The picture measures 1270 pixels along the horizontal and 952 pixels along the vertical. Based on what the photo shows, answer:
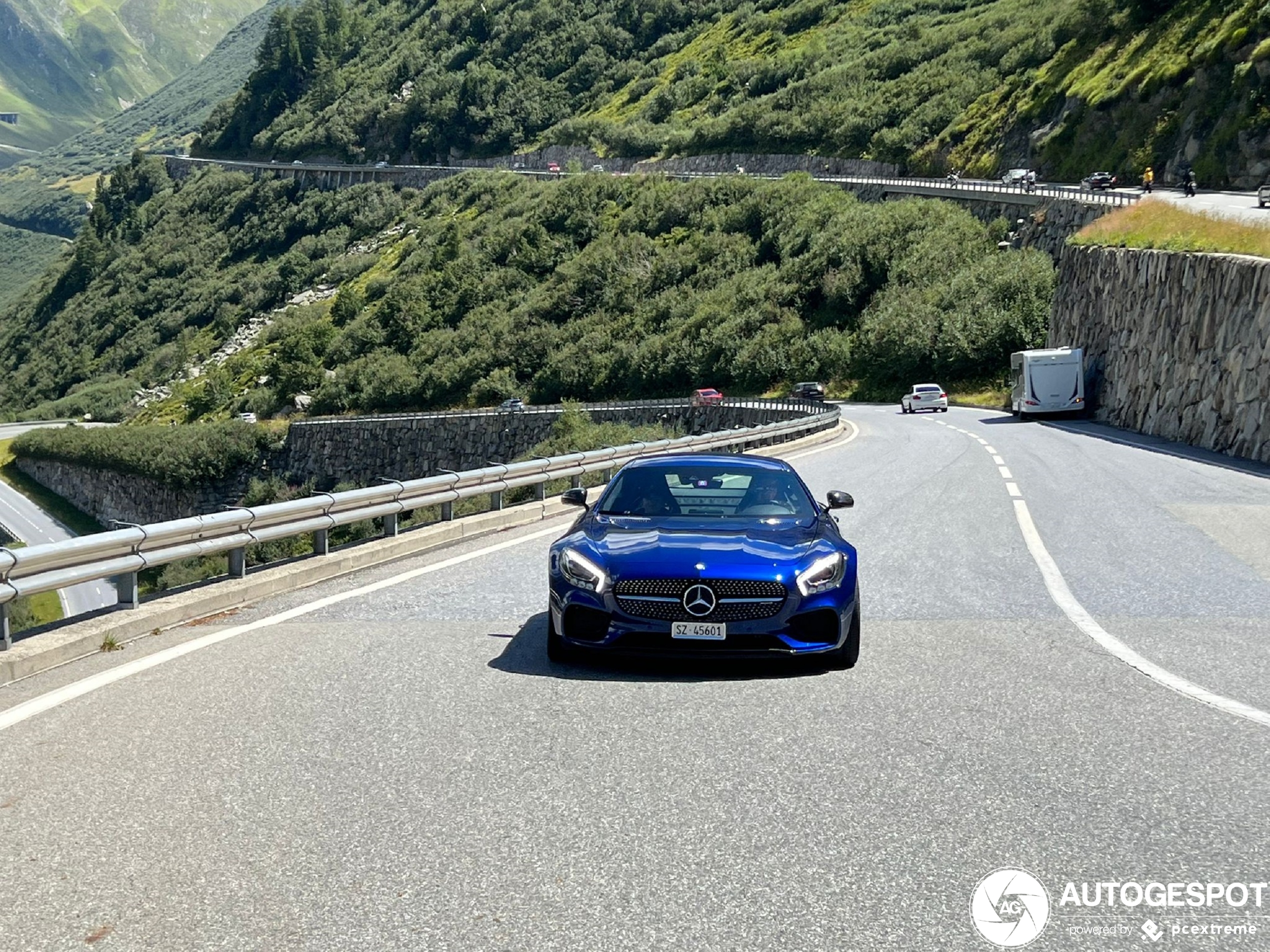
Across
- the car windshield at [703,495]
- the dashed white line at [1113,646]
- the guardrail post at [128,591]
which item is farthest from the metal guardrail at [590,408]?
the guardrail post at [128,591]

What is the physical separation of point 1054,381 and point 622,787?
140ft

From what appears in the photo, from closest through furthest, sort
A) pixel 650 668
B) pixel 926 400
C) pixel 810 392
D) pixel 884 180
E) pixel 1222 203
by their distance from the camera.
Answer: pixel 650 668
pixel 1222 203
pixel 926 400
pixel 810 392
pixel 884 180

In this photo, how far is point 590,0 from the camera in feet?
594

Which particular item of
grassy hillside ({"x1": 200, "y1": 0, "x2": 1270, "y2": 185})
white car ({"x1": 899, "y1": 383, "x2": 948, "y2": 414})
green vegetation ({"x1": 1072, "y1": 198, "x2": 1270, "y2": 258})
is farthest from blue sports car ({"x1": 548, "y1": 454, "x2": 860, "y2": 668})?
grassy hillside ({"x1": 200, "y1": 0, "x2": 1270, "y2": 185})

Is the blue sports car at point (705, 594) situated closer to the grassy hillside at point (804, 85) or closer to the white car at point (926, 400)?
the white car at point (926, 400)

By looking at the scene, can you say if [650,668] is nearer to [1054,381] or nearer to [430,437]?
[1054,381]

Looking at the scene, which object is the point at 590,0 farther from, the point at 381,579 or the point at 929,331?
the point at 381,579

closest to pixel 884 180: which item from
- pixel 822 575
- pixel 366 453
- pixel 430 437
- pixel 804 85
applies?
pixel 804 85

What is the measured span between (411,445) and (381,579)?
5940 cm

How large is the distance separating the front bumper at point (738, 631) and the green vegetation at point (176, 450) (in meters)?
70.0

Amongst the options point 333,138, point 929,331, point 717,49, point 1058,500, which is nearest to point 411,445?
point 929,331

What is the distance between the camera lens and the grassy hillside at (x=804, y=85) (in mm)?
70188

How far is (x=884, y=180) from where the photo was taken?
90125mm
